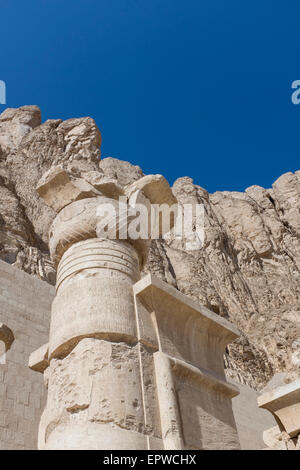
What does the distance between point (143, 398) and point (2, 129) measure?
28368 millimetres

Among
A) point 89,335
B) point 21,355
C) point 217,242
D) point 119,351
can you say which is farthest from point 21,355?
point 217,242

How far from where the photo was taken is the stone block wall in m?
7.71

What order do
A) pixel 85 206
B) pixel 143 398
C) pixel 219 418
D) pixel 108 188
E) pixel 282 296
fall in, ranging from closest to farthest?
pixel 143 398
pixel 219 418
pixel 85 206
pixel 108 188
pixel 282 296

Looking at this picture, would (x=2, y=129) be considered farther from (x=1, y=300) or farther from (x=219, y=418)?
(x=219, y=418)

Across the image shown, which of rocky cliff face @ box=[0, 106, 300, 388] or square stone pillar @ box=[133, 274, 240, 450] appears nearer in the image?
square stone pillar @ box=[133, 274, 240, 450]

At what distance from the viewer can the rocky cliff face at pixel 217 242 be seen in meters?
21.0

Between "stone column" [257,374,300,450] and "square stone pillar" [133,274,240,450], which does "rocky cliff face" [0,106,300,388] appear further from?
"stone column" [257,374,300,450]

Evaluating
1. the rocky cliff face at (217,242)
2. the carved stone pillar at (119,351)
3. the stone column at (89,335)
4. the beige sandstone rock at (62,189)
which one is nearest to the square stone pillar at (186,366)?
the carved stone pillar at (119,351)

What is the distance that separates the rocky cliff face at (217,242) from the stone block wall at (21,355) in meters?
6.82

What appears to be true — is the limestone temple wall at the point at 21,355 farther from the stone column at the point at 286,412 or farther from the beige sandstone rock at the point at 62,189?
the stone column at the point at 286,412

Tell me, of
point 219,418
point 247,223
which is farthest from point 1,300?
point 247,223

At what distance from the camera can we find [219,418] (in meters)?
3.99

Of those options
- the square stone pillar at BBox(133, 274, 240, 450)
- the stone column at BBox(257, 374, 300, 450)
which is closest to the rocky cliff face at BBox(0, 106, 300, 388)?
the square stone pillar at BBox(133, 274, 240, 450)
